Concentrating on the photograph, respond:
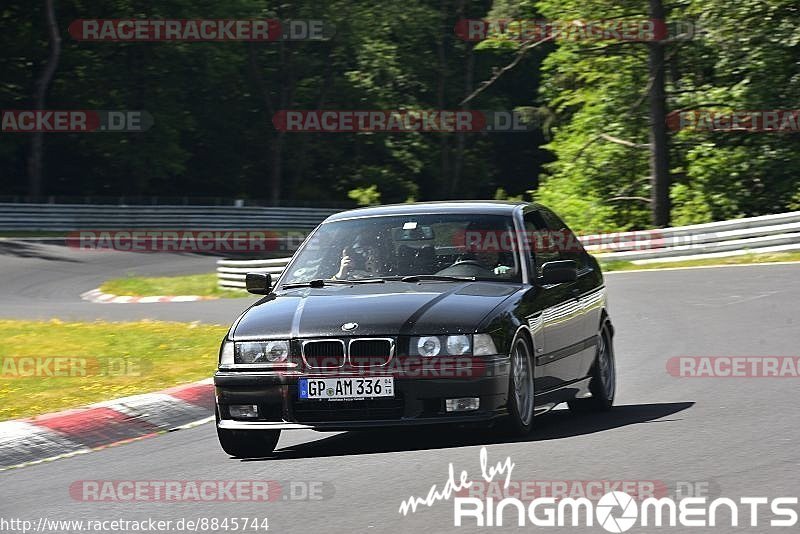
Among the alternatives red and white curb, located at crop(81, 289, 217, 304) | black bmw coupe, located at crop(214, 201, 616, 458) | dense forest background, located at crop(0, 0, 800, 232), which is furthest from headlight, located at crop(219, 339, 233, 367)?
dense forest background, located at crop(0, 0, 800, 232)

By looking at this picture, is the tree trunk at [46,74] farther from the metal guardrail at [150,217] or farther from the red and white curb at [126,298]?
the red and white curb at [126,298]

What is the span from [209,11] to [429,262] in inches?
1896

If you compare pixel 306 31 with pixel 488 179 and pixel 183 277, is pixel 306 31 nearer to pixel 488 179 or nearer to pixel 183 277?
pixel 488 179

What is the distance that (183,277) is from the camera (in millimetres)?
31109

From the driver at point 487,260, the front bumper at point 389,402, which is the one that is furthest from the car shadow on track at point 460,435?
the driver at point 487,260

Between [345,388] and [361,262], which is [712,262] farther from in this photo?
[345,388]

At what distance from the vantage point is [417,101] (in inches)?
2640

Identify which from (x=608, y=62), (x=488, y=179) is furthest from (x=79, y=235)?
(x=488, y=179)

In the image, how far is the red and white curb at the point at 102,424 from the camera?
29.8 ft

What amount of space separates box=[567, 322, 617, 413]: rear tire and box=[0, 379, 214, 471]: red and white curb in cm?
262

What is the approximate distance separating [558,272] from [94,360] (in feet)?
22.1

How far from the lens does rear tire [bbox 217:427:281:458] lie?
852 centimetres

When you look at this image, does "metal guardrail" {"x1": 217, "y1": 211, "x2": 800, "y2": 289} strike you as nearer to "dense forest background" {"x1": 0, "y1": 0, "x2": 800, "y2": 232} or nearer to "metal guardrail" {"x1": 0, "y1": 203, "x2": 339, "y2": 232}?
"dense forest background" {"x1": 0, "y1": 0, "x2": 800, "y2": 232}

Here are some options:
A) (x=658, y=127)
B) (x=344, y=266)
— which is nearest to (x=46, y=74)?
(x=658, y=127)
